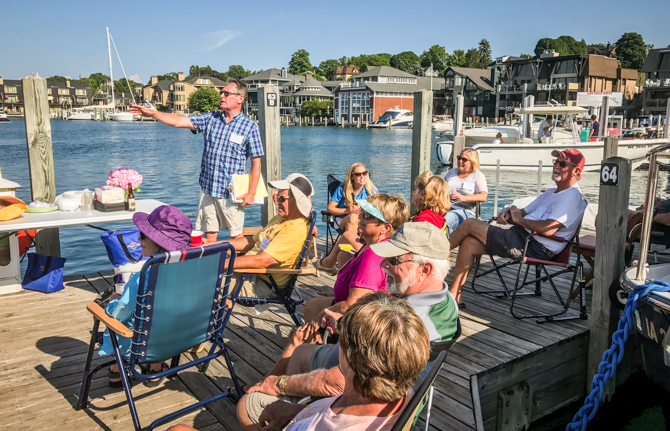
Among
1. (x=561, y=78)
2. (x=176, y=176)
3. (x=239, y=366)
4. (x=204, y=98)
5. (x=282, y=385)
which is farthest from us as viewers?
(x=204, y=98)

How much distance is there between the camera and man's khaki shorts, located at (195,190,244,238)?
4590 mm

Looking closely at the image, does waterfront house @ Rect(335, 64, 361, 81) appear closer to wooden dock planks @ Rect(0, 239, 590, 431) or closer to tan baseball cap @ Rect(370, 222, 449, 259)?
wooden dock planks @ Rect(0, 239, 590, 431)

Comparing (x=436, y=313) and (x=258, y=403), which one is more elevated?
(x=436, y=313)

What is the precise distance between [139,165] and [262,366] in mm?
26708

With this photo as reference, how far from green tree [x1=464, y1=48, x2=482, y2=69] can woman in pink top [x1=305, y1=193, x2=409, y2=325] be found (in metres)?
119

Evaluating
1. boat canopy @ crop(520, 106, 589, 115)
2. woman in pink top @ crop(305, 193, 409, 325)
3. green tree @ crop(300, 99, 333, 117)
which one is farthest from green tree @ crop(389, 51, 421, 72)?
woman in pink top @ crop(305, 193, 409, 325)

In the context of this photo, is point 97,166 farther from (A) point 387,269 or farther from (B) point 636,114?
(B) point 636,114

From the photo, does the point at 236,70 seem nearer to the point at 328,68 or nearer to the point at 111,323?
the point at 328,68

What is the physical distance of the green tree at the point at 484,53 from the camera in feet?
383

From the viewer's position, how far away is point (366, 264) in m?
2.53

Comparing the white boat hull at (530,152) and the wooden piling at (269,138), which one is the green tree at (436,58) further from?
the wooden piling at (269,138)

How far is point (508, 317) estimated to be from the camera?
4031mm

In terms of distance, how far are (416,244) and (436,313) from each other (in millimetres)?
314

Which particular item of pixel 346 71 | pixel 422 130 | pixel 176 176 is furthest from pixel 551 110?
pixel 346 71
